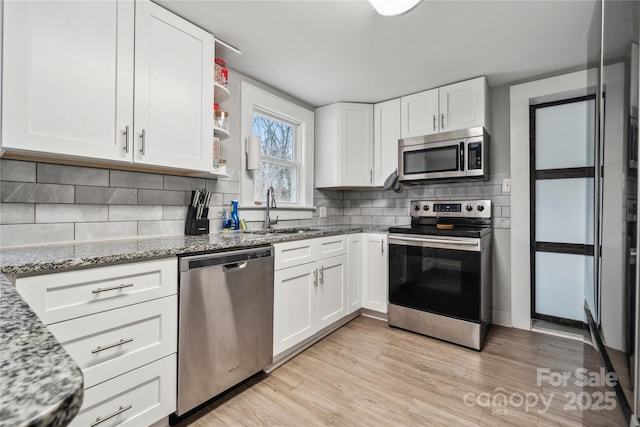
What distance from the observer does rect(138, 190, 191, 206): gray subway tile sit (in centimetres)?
188

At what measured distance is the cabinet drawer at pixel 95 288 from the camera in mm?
1045

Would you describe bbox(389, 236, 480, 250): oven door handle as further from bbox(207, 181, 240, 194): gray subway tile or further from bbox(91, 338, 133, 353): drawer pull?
bbox(91, 338, 133, 353): drawer pull

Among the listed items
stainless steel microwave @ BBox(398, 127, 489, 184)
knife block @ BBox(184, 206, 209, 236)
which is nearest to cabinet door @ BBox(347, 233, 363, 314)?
stainless steel microwave @ BBox(398, 127, 489, 184)

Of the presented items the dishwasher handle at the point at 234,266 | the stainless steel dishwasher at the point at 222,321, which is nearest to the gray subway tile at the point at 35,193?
the stainless steel dishwasher at the point at 222,321

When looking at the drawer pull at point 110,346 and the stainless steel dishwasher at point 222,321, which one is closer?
the drawer pull at point 110,346

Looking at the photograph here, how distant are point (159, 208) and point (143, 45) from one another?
958 mm

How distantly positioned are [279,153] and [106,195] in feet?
5.44

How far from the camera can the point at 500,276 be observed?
110 inches

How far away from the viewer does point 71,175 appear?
5.23ft

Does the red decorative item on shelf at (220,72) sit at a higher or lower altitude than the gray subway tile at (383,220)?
higher

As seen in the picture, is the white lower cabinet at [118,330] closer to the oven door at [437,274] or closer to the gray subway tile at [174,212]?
the gray subway tile at [174,212]

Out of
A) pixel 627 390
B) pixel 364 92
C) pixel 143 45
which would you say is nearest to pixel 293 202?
pixel 364 92

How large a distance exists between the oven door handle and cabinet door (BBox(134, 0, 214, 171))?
5.57ft

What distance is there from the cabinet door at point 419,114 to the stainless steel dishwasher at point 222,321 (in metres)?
1.98
